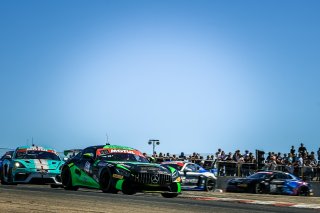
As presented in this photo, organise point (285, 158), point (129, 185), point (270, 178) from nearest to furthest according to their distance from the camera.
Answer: point (129, 185) → point (270, 178) → point (285, 158)

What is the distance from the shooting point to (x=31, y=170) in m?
19.1

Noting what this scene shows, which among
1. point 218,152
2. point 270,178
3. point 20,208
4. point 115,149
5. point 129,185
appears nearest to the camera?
point 20,208

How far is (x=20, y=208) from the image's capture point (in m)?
10.1

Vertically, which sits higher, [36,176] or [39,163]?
[39,163]

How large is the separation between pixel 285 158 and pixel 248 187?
381 centimetres

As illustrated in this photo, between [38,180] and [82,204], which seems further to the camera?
[38,180]

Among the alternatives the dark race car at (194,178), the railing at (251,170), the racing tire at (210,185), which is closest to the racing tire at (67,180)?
the dark race car at (194,178)

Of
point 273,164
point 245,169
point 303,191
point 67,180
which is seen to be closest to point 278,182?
point 303,191

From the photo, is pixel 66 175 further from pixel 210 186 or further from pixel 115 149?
pixel 210 186

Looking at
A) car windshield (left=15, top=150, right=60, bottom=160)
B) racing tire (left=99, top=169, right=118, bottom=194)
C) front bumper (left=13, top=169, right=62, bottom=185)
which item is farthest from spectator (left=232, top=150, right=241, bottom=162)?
racing tire (left=99, top=169, right=118, bottom=194)

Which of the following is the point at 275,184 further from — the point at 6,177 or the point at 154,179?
the point at 6,177

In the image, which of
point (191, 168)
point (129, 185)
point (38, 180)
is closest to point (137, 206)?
point (129, 185)

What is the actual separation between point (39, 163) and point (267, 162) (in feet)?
38.6

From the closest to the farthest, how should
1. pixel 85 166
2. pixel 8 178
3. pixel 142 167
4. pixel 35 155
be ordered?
pixel 142 167 < pixel 85 166 < pixel 8 178 < pixel 35 155
